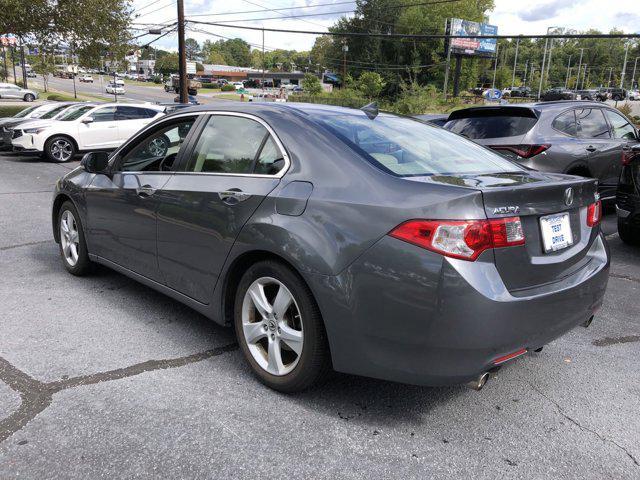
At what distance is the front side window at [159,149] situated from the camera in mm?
3889

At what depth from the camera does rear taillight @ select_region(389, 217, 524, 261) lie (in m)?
2.40

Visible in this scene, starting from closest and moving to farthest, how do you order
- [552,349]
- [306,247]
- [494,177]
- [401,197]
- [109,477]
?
[109,477] → [401,197] → [306,247] → [494,177] → [552,349]

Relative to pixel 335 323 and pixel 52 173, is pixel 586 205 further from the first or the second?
pixel 52 173

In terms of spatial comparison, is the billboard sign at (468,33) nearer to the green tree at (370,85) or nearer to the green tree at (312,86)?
the green tree at (370,85)

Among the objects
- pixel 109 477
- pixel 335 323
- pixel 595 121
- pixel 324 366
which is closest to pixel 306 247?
pixel 335 323

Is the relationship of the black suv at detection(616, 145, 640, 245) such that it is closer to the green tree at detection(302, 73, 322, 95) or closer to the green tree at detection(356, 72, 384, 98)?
the green tree at detection(356, 72, 384, 98)

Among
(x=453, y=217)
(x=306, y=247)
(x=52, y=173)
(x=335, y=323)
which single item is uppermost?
(x=453, y=217)

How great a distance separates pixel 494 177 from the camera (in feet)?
9.80

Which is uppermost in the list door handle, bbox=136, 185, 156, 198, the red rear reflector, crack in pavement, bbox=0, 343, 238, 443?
door handle, bbox=136, 185, 156, 198

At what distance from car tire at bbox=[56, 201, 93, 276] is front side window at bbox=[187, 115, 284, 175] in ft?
5.75

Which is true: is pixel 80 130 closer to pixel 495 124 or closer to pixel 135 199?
pixel 495 124

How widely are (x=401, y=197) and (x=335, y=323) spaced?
683 millimetres

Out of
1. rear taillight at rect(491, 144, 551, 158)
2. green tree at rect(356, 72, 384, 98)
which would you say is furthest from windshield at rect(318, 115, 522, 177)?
green tree at rect(356, 72, 384, 98)

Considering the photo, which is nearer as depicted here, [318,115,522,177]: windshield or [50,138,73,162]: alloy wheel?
[318,115,522,177]: windshield
